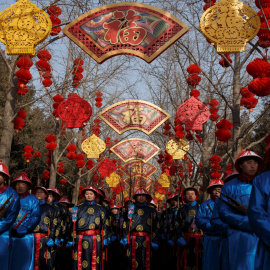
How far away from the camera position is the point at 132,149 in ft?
60.4

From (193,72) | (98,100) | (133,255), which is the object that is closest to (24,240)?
(133,255)

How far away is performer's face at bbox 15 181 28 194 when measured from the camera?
24.0ft

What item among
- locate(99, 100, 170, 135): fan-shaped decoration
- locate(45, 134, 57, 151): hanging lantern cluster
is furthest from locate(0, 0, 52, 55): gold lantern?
locate(45, 134, 57, 151): hanging lantern cluster

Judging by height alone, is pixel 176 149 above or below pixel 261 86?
above

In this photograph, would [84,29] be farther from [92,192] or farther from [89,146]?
[89,146]

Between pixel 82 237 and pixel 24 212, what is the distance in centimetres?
182

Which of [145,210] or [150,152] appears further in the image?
[150,152]

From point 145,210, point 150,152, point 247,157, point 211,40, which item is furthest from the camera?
point 150,152

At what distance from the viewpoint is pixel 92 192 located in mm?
8812

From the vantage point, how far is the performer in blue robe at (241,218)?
4781 mm

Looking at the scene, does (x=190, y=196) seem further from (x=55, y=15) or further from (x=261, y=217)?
(x=261, y=217)

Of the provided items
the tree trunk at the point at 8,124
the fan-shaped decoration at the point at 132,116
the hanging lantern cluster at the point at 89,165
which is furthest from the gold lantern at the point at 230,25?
the hanging lantern cluster at the point at 89,165

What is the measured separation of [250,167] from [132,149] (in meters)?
13.3

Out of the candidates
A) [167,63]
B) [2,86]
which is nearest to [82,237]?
[167,63]
